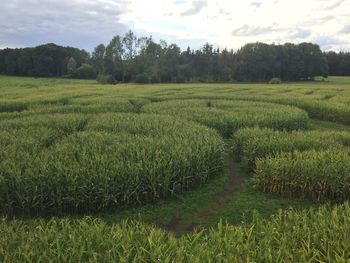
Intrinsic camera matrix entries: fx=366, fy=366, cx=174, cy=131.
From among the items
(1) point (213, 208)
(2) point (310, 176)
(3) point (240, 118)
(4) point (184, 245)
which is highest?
(3) point (240, 118)

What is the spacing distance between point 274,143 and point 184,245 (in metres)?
8.66

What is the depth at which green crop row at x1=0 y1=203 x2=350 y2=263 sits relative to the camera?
5230mm

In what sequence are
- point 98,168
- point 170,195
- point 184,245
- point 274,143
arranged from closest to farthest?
point 184,245 → point 98,168 → point 170,195 → point 274,143

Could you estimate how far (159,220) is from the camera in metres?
9.49

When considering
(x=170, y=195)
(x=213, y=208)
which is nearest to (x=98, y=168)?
(x=170, y=195)

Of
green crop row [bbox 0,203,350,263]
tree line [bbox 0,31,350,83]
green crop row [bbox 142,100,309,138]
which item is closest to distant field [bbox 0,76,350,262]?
green crop row [bbox 0,203,350,263]

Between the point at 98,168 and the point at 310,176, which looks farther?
the point at 310,176

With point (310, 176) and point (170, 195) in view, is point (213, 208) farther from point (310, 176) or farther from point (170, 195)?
point (310, 176)

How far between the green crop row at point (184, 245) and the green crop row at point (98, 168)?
3.08m

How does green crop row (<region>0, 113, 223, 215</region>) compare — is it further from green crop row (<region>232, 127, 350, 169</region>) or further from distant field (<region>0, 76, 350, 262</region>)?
green crop row (<region>232, 127, 350, 169</region>)

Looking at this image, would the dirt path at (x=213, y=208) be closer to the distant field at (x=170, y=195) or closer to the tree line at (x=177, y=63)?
the distant field at (x=170, y=195)

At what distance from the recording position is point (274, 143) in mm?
13594

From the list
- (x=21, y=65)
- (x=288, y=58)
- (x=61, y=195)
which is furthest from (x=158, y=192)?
(x=21, y=65)

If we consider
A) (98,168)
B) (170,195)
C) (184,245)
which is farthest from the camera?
(170,195)
